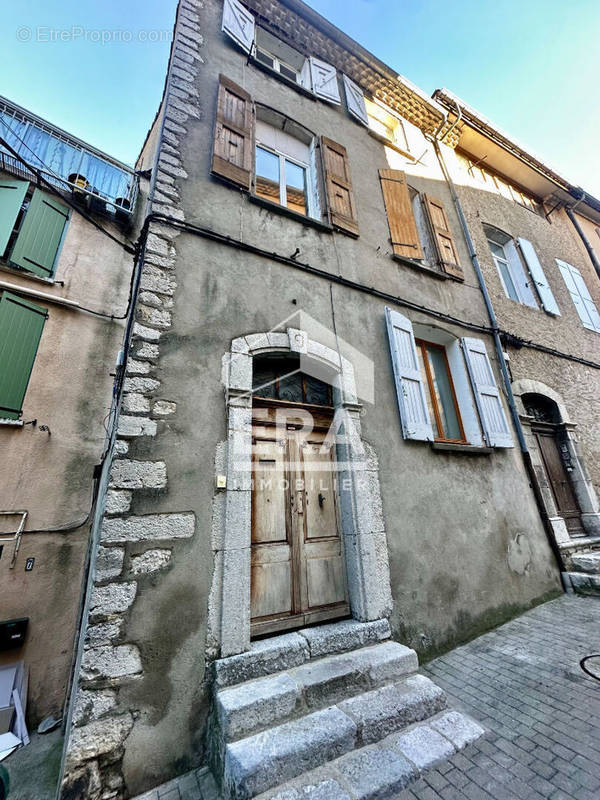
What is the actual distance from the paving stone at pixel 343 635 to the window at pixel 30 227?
5733mm

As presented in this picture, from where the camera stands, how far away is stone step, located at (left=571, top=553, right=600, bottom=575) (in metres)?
4.12

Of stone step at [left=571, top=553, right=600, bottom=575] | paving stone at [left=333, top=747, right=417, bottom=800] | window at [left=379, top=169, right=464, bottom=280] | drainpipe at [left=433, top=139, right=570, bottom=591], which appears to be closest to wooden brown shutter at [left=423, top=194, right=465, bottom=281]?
window at [left=379, top=169, right=464, bottom=280]

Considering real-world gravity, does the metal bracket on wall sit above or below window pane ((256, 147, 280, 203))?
below

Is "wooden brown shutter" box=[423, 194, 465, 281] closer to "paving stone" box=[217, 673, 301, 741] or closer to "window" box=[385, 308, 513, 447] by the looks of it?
"window" box=[385, 308, 513, 447]

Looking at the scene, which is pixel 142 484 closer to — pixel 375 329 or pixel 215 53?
pixel 375 329

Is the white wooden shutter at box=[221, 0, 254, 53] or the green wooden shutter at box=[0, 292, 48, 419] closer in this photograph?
the green wooden shutter at box=[0, 292, 48, 419]

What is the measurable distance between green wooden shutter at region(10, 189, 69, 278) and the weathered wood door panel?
810 cm

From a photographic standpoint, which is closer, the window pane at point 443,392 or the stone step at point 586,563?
the stone step at point 586,563

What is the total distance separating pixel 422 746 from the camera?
189 cm

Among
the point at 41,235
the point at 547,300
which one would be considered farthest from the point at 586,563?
the point at 41,235

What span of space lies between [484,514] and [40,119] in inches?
362

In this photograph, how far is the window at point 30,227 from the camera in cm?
452

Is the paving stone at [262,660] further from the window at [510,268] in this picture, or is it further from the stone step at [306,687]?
the window at [510,268]

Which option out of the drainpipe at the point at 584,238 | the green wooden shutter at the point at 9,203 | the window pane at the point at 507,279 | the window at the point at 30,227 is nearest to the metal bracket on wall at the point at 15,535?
the window at the point at 30,227
